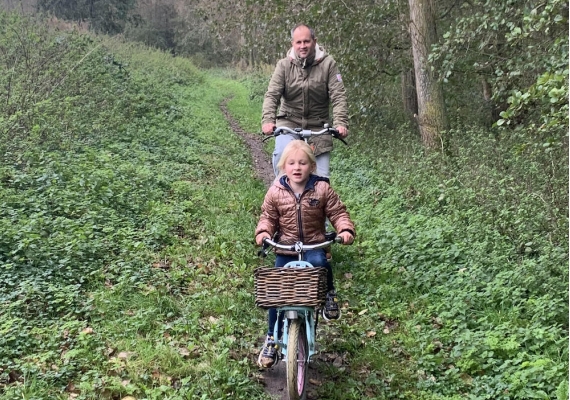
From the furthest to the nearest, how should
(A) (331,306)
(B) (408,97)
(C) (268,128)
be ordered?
(B) (408,97) → (C) (268,128) → (A) (331,306)

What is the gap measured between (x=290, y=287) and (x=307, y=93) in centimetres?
297

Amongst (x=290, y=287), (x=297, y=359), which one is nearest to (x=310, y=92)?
(x=290, y=287)

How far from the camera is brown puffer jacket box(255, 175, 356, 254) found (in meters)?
4.67

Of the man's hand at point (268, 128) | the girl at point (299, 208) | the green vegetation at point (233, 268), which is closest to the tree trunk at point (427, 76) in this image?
the green vegetation at point (233, 268)

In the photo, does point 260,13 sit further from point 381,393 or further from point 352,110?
point 381,393

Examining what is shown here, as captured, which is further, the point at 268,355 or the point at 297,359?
the point at 268,355

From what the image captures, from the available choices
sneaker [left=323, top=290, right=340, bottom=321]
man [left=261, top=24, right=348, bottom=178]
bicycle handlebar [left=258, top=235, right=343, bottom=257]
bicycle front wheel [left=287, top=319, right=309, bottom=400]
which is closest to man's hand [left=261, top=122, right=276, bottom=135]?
man [left=261, top=24, right=348, bottom=178]

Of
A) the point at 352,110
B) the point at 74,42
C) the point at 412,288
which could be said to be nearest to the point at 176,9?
the point at 74,42

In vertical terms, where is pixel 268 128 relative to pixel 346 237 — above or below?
above

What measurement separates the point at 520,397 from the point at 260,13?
10.8 meters

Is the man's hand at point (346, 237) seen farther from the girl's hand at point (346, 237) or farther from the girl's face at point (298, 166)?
the girl's face at point (298, 166)

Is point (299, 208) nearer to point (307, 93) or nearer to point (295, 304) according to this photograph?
point (295, 304)

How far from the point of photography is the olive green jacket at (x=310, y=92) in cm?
618

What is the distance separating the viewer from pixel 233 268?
21.8 feet
